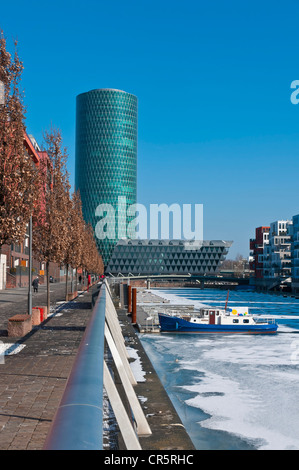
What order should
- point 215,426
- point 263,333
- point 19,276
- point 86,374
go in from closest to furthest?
point 86,374, point 215,426, point 263,333, point 19,276

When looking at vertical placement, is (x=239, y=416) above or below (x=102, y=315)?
below

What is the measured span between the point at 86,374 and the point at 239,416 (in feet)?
51.9

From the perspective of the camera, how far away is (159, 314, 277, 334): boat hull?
5381 centimetres

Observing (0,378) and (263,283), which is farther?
(263,283)

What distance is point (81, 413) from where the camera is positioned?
2699 mm

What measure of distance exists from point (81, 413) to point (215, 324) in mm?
54693

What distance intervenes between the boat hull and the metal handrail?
166 feet

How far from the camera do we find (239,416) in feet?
59.7

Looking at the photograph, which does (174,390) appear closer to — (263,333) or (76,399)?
(76,399)

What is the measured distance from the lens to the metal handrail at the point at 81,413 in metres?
2.31

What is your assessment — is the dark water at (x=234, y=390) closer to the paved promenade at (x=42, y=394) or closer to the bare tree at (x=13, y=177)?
the paved promenade at (x=42, y=394)

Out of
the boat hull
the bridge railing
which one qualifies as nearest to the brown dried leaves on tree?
the boat hull

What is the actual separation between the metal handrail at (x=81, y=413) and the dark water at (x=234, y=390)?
11982mm

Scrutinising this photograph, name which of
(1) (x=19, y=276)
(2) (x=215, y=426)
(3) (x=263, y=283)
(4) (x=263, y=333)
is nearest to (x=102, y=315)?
(2) (x=215, y=426)
